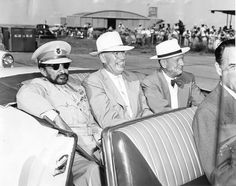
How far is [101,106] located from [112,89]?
21 cm

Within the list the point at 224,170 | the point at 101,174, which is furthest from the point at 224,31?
the point at 101,174

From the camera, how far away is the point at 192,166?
1.98 metres

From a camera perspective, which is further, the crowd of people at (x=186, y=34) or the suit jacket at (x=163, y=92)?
the suit jacket at (x=163, y=92)

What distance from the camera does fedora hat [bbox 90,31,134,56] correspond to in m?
2.71

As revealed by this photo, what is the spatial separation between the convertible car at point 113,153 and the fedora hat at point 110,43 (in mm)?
798

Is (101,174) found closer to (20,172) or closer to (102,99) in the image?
(20,172)

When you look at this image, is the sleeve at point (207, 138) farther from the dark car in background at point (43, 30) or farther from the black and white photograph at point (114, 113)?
the dark car in background at point (43, 30)

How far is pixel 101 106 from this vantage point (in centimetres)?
249

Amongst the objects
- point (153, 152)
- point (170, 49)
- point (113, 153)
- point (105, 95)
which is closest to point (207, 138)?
point (153, 152)

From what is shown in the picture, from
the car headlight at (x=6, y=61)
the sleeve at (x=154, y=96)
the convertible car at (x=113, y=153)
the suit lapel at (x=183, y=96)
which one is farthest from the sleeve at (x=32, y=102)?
the car headlight at (x=6, y=61)

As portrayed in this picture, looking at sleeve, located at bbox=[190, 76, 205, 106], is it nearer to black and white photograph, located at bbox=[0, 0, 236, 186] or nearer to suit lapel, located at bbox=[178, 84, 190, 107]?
suit lapel, located at bbox=[178, 84, 190, 107]

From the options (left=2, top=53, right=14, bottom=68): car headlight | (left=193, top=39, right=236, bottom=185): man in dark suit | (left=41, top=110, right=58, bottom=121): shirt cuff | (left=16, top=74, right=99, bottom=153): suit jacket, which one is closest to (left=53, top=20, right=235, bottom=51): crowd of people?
(left=193, top=39, right=236, bottom=185): man in dark suit

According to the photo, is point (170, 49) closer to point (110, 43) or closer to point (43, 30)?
point (110, 43)

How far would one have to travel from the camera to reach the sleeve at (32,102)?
2271mm
